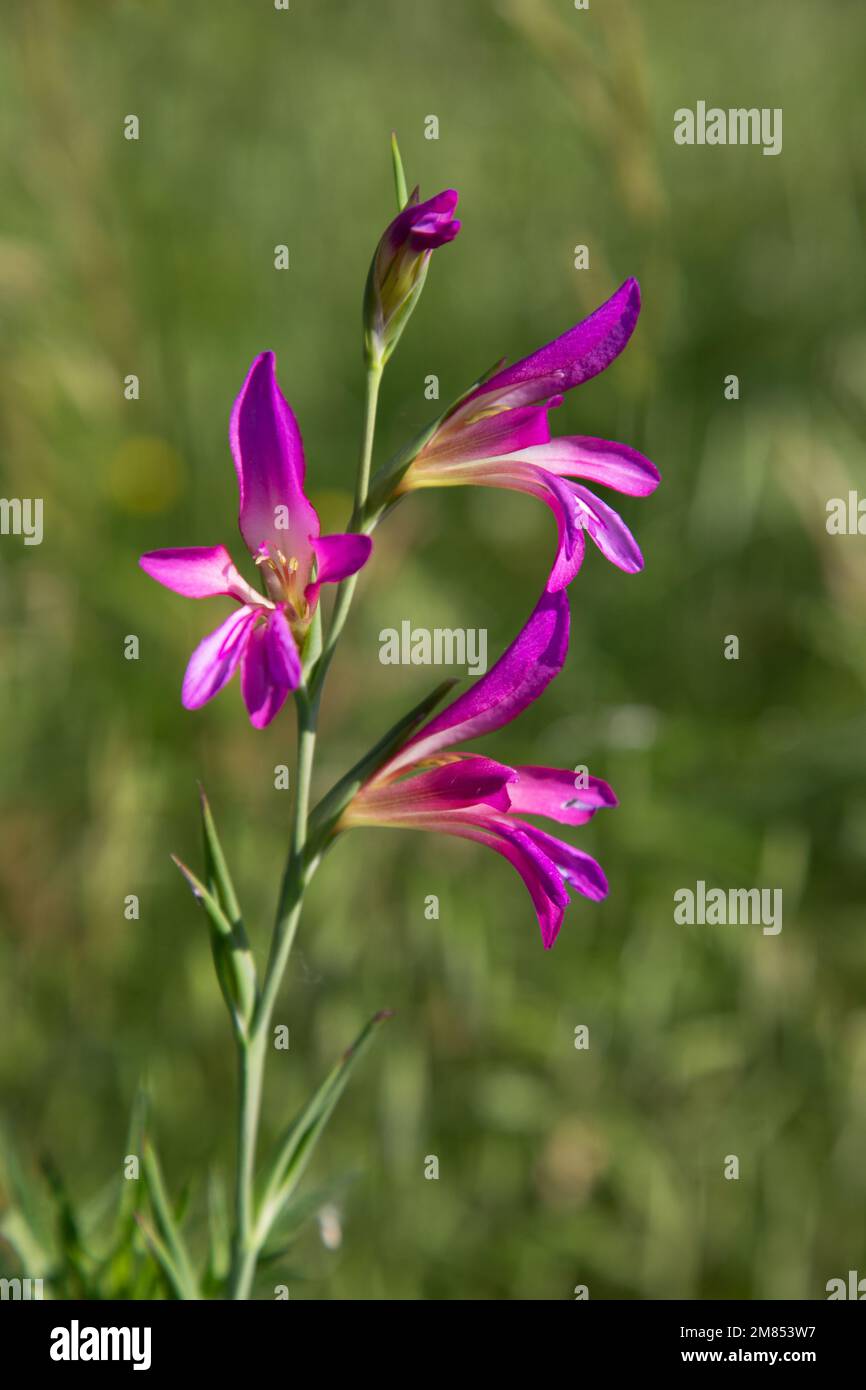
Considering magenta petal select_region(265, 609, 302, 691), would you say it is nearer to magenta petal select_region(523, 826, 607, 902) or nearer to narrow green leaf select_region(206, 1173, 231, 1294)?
magenta petal select_region(523, 826, 607, 902)

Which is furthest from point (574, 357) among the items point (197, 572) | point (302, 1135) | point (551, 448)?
point (302, 1135)

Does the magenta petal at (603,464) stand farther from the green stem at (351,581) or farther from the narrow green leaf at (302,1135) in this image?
the narrow green leaf at (302,1135)

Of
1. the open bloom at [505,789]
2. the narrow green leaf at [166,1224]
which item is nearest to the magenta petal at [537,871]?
the open bloom at [505,789]

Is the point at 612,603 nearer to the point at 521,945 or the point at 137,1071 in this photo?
the point at 521,945

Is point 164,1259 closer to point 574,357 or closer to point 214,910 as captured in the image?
point 214,910

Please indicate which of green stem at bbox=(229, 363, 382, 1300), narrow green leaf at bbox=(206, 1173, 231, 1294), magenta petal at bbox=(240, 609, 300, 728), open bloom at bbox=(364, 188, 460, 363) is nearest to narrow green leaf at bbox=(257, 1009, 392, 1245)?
green stem at bbox=(229, 363, 382, 1300)
